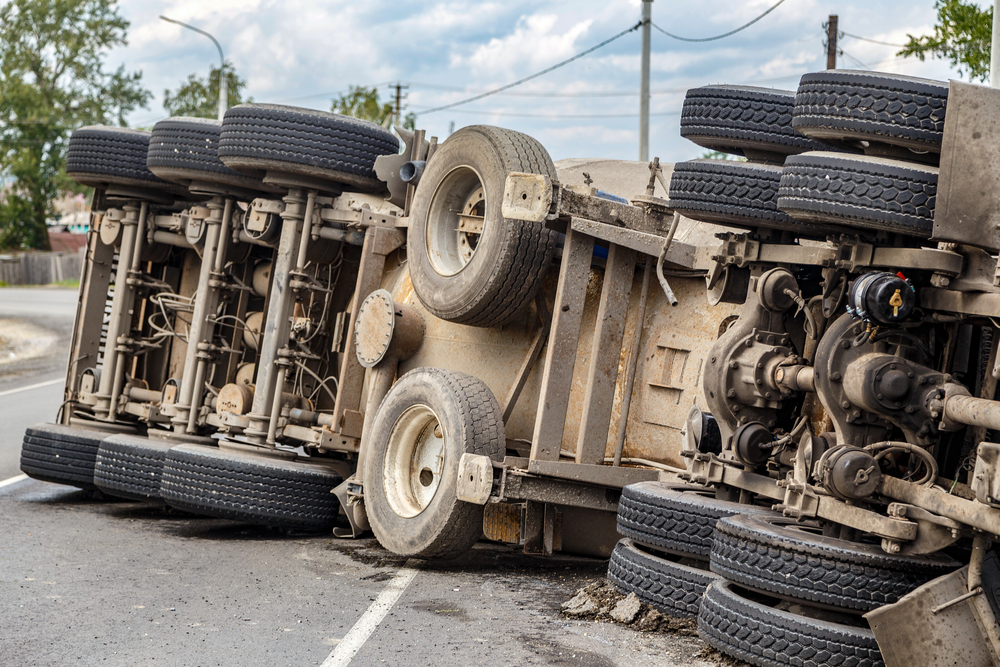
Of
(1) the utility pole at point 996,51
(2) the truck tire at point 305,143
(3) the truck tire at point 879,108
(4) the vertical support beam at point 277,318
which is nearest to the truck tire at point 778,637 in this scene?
(3) the truck tire at point 879,108

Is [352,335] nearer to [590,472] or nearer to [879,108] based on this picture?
[590,472]

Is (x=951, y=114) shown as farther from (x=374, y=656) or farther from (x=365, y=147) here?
(x=365, y=147)

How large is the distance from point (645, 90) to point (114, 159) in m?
16.5

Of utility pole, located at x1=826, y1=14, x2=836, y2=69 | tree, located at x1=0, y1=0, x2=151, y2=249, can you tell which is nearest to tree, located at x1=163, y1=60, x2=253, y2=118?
tree, located at x1=0, y1=0, x2=151, y2=249

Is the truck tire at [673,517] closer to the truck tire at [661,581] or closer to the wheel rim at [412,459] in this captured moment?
the truck tire at [661,581]

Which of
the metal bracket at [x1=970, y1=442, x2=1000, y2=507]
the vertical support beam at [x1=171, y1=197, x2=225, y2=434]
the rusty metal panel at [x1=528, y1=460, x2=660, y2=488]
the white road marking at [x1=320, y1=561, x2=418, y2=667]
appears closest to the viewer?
the metal bracket at [x1=970, y1=442, x2=1000, y2=507]

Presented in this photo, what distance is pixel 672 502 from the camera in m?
5.73

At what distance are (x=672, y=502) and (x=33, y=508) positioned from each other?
5.69 m

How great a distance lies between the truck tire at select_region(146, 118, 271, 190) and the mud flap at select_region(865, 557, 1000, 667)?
240 inches

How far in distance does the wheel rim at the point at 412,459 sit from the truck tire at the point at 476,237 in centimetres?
69

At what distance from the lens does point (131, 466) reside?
8766 mm

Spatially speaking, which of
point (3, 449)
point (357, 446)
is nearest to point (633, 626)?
point (357, 446)

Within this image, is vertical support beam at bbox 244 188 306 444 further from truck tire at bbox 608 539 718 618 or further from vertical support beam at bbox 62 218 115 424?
truck tire at bbox 608 539 718 618

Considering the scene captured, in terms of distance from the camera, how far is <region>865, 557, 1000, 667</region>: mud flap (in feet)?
14.5
